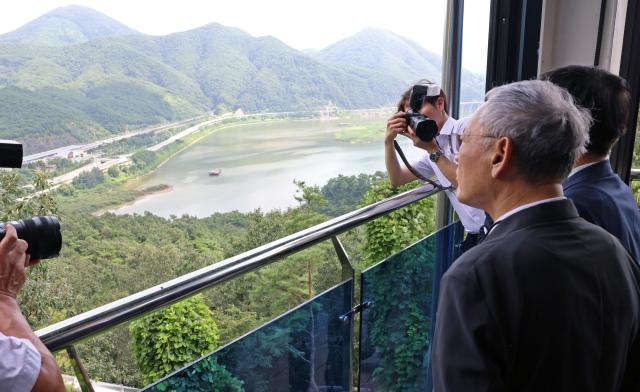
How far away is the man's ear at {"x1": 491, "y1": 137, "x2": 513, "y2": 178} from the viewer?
953 millimetres

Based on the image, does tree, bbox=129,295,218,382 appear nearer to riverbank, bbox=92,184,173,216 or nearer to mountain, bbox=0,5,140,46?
riverbank, bbox=92,184,173,216

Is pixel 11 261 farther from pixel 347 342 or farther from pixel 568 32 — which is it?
pixel 568 32

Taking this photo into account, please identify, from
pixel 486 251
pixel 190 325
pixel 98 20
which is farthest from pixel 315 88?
pixel 486 251

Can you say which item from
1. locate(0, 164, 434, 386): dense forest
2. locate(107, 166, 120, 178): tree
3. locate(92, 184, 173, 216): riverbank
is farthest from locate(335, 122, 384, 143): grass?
locate(107, 166, 120, 178): tree

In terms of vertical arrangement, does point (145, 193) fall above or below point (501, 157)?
below

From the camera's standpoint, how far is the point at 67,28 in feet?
75.9

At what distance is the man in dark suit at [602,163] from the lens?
50.9 inches

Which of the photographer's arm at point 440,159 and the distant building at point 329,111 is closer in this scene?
the photographer's arm at point 440,159

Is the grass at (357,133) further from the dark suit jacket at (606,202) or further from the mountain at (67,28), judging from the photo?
the dark suit jacket at (606,202)

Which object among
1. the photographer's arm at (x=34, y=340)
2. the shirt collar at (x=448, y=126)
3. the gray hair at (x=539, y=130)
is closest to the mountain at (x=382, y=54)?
the shirt collar at (x=448, y=126)

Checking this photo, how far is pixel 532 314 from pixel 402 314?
126 centimetres

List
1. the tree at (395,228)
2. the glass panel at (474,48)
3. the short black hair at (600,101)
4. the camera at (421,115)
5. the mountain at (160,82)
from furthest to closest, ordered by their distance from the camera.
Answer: the mountain at (160,82), the tree at (395,228), the glass panel at (474,48), the camera at (421,115), the short black hair at (600,101)

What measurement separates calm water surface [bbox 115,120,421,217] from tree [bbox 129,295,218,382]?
399 inches

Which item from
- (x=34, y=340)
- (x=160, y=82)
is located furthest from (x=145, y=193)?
(x=34, y=340)
